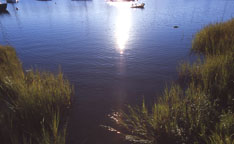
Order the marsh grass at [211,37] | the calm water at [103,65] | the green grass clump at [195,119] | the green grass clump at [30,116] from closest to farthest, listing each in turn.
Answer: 1. the green grass clump at [195,119]
2. the green grass clump at [30,116]
3. the calm water at [103,65]
4. the marsh grass at [211,37]

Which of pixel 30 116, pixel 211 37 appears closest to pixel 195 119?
pixel 30 116

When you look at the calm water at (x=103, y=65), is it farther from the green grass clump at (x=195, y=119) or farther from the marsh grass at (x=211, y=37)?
the marsh grass at (x=211, y=37)

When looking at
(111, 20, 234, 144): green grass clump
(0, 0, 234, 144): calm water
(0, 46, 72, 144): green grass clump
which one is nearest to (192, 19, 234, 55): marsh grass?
(0, 0, 234, 144): calm water

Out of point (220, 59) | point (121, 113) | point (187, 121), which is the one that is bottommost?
point (121, 113)

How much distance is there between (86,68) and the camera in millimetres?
14008

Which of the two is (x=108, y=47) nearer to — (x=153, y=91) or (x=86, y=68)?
(x=86, y=68)

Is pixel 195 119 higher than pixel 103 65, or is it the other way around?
pixel 195 119

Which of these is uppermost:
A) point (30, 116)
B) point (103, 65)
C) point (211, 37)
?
point (211, 37)

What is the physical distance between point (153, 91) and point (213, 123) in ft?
15.1

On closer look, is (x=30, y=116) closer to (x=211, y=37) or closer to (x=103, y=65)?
(x=103, y=65)

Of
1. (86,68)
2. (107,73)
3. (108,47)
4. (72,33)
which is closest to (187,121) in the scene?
(107,73)

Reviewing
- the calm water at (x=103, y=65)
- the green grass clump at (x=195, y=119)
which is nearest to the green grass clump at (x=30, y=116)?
the calm water at (x=103, y=65)

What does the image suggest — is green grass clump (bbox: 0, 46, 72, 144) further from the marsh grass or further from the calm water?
the marsh grass

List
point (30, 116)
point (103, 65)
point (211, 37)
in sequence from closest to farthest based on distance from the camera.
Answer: point (30, 116)
point (211, 37)
point (103, 65)
